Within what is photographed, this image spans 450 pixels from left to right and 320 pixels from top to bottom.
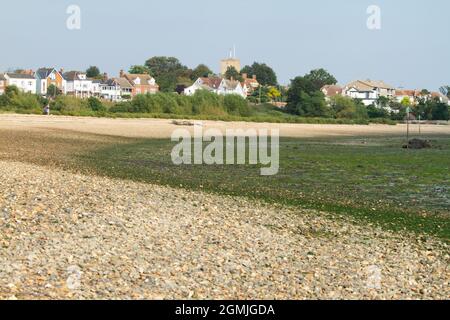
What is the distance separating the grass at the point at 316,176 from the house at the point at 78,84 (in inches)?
3534

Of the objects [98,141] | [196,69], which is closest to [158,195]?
[98,141]

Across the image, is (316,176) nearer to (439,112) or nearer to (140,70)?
(439,112)

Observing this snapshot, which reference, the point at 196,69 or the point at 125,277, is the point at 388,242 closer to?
the point at 125,277

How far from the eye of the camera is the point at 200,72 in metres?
157

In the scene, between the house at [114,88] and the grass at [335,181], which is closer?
the grass at [335,181]

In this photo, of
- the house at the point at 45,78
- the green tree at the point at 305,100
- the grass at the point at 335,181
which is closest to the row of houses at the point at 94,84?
the house at the point at 45,78

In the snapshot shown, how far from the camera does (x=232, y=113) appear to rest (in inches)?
3553

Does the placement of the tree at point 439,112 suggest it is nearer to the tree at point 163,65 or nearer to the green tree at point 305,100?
the green tree at point 305,100

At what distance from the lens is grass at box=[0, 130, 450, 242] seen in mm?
17141

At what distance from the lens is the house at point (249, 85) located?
145m

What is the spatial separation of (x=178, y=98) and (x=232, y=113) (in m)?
8.08

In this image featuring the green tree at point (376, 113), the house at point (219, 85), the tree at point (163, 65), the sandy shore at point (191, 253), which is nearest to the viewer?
the sandy shore at point (191, 253)

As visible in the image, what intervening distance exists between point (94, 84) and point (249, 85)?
128 ft

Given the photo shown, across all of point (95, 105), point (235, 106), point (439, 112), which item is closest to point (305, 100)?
point (235, 106)
